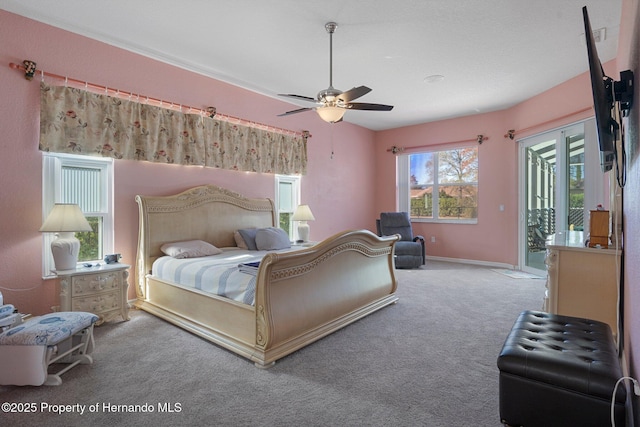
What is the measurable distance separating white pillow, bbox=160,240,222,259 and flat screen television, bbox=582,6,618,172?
3.48 metres

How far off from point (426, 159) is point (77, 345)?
21.4ft

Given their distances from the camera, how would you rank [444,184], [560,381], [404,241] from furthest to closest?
[444,184] → [404,241] → [560,381]

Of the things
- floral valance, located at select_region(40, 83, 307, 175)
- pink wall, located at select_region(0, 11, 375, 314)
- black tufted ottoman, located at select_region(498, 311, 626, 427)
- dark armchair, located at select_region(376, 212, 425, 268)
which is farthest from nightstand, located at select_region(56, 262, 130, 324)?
dark armchair, located at select_region(376, 212, 425, 268)

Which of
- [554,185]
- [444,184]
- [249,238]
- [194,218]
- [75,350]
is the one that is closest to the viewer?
[75,350]

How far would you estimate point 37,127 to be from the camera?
3096 mm

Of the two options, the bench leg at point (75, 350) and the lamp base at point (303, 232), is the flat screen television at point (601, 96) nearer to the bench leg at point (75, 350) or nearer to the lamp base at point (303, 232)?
the bench leg at point (75, 350)

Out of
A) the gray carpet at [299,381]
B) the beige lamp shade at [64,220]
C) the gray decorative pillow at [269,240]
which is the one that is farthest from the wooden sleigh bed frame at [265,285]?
the beige lamp shade at [64,220]

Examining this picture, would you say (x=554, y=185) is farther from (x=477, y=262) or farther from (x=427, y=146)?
(x=427, y=146)

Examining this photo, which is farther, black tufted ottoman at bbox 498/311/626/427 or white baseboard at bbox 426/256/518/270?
white baseboard at bbox 426/256/518/270

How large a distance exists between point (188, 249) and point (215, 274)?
3.25ft

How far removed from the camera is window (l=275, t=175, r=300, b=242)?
5.53 m

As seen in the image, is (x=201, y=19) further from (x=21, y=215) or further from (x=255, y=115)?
(x=21, y=215)

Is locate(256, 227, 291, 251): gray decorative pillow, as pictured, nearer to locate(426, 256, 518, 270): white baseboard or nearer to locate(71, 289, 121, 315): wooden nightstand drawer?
locate(71, 289, 121, 315): wooden nightstand drawer

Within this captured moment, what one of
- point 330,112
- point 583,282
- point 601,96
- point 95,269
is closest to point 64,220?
point 95,269
